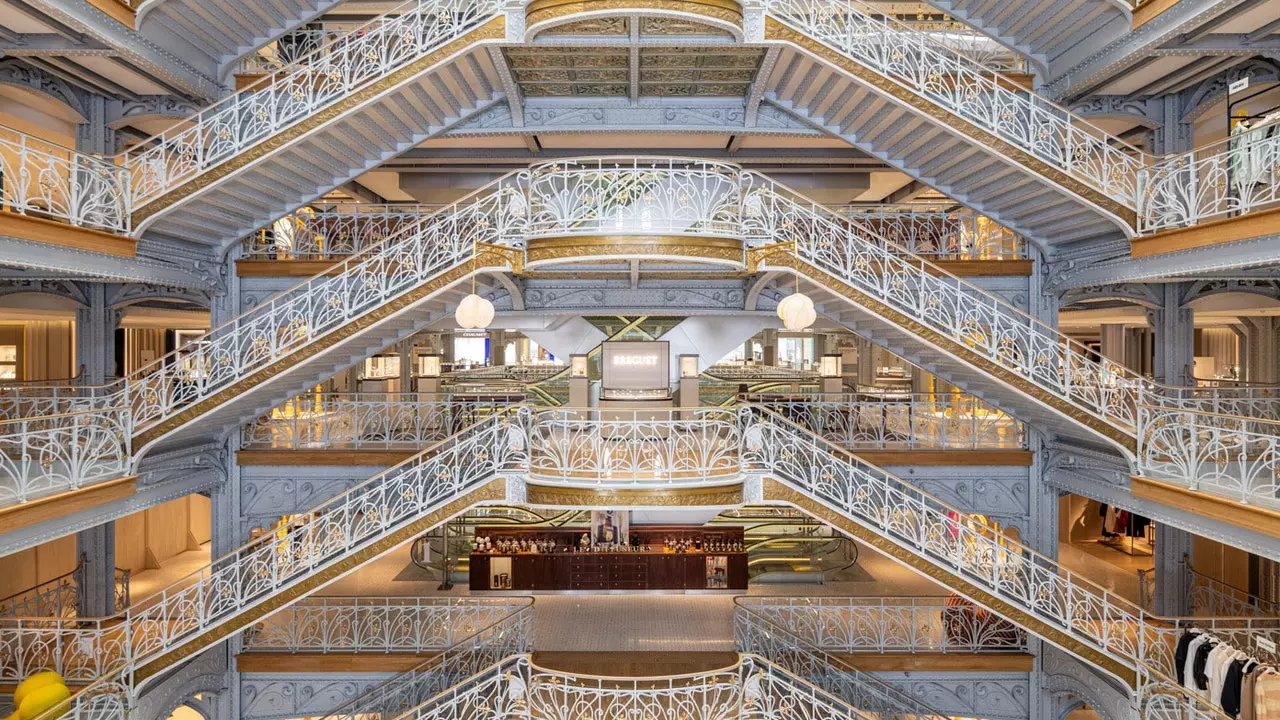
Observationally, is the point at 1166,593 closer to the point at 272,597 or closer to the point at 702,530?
the point at 702,530

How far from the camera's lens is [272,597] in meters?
11.0

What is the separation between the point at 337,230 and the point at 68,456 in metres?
5.60

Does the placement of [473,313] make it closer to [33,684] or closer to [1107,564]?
[33,684]

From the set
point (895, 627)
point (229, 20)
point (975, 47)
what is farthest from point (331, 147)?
point (895, 627)

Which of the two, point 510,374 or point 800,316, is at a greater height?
point 800,316

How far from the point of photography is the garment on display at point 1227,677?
8.78 m

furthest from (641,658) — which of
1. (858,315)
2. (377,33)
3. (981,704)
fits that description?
(377,33)

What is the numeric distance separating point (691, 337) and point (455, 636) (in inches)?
292

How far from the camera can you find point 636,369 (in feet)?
54.0

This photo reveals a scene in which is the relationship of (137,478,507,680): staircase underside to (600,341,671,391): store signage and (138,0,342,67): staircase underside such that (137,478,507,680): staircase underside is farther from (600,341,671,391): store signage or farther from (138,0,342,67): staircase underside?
(138,0,342,67): staircase underside

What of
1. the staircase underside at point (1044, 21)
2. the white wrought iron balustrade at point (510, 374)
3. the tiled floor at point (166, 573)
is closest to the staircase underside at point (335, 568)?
the tiled floor at point (166, 573)

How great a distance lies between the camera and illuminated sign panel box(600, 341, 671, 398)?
53.4ft

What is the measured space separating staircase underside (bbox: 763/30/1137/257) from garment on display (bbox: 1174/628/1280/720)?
5554 mm

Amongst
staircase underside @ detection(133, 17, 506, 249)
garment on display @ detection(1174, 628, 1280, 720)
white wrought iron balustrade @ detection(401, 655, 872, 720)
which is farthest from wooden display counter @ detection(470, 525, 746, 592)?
garment on display @ detection(1174, 628, 1280, 720)
